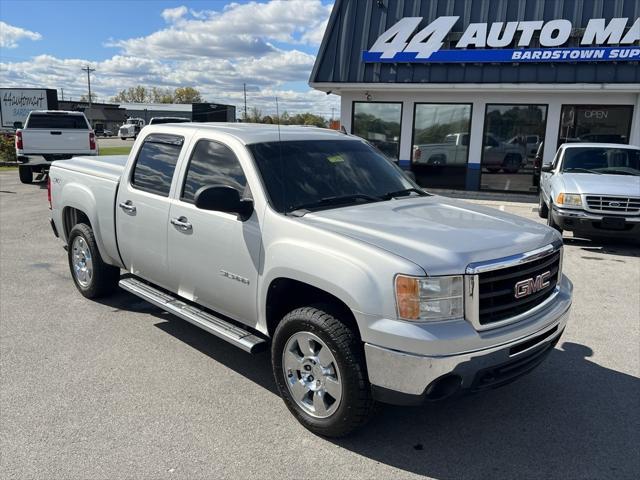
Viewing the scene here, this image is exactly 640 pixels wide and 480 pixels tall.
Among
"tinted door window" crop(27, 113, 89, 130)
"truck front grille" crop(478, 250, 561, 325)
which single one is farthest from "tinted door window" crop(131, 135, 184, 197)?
"tinted door window" crop(27, 113, 89, 130)

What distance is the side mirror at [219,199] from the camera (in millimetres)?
3574

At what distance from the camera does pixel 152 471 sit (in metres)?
3.07

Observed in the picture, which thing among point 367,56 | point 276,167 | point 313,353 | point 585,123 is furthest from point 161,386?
point 585,123

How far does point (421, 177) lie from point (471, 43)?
4.12 meters

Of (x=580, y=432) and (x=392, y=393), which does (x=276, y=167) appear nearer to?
(x=392, y=393)

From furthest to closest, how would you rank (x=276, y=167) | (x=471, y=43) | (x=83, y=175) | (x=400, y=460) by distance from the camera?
(x=471, y=43) → (x=83, y=175) → (x=276, y=167) → (x=400, y=460)

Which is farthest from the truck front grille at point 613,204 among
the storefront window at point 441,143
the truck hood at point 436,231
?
the storefront window at point 441,143

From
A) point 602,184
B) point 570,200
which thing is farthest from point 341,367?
point 602,184

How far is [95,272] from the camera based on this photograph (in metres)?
5.77

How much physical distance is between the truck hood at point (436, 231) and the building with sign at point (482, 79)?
1177cm

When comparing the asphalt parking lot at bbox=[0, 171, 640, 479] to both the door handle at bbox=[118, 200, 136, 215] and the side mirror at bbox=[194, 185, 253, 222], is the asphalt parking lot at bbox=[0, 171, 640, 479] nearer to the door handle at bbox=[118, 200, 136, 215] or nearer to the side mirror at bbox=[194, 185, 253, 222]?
the door handle at bbox=[118, 200, 136, 215]

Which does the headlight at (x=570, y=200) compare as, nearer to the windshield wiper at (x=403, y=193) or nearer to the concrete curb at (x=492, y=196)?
the windshield wiper at (x=403, y=193)

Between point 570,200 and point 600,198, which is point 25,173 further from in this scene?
point 600,198

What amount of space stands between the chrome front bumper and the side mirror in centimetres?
132
